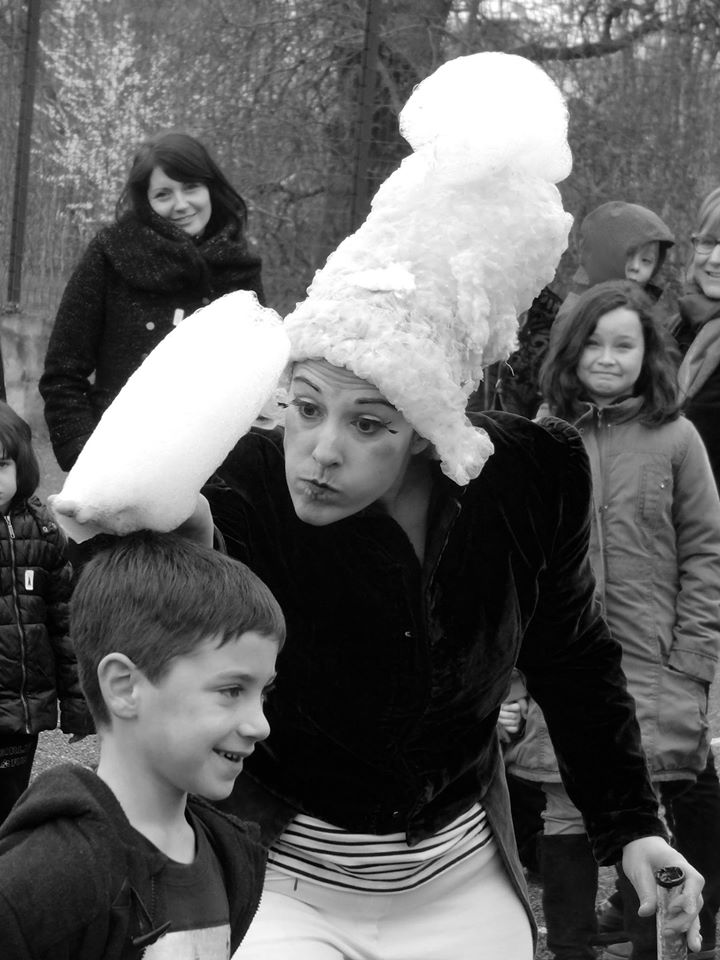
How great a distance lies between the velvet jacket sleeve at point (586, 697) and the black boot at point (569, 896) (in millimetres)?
1328

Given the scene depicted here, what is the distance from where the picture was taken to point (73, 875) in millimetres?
1868

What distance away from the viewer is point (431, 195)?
2.61m

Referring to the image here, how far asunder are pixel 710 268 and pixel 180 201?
181cm

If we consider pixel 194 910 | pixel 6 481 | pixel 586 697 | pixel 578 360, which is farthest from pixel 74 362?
pixel 194 910

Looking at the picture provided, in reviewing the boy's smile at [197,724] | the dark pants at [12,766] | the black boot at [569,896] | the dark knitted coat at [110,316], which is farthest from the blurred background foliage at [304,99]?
the boy's smile at [197,724]

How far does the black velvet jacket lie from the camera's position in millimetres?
2578

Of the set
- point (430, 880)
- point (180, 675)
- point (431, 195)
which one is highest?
point (431, 195)

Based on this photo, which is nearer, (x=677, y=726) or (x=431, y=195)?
(x=431, y=195)

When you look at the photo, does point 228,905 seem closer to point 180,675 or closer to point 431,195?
point 180,675

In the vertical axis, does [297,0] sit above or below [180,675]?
above

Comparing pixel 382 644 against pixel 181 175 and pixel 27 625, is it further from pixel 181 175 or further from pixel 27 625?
pixel 181 175

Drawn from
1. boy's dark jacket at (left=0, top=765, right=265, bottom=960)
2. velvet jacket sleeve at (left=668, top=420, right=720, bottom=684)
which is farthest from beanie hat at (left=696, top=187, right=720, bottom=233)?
boy's dark jacket at (left=0, top=765, right=265, bottom=960)

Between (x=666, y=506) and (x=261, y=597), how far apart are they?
2.35 metres

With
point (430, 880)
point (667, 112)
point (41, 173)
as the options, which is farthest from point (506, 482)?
point (667, 112)
